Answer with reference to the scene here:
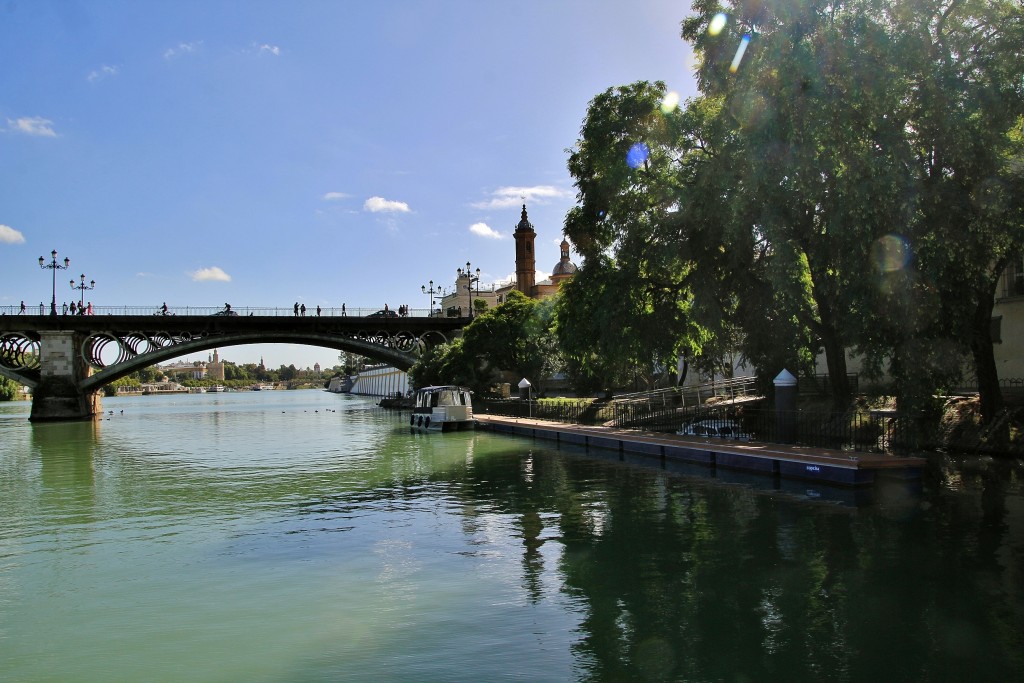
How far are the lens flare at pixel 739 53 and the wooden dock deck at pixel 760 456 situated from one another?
12.2 m

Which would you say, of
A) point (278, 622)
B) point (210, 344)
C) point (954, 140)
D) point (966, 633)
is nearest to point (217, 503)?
point (278, 622)

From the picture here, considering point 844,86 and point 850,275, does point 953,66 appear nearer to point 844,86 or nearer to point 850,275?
point 844,86

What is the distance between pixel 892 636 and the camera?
9.34 m

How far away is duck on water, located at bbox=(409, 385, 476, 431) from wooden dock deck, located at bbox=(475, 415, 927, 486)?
12.2 metres

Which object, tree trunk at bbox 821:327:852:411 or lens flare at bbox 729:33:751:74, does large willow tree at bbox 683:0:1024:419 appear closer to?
lens flare at bbox 729:33:751:74

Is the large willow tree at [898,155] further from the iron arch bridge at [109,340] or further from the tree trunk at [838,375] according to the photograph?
the iron arch bridge at [109,340]

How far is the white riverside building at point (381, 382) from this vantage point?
12545 centimetres

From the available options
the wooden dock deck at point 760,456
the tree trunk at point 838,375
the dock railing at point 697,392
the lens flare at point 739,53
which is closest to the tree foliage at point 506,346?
the dock railing at point 697,392

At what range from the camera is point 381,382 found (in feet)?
476

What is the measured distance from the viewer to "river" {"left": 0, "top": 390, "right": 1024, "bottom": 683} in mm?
9000

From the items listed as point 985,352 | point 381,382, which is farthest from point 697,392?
point 381,382

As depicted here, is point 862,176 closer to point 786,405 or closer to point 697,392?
point 786,405

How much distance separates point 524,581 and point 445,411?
34.7 m

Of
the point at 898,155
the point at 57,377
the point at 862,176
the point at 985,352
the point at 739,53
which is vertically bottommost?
the point at 985,352
